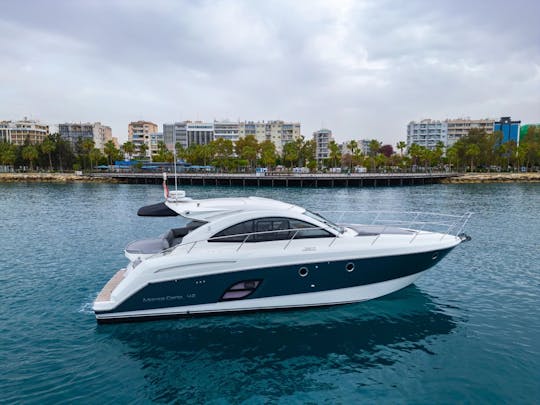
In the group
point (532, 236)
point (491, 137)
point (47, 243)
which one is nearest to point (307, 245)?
point (47, 243)

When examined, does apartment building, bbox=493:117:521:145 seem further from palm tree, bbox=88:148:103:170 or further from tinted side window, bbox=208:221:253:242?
tinted side window, bbox=208:221:253:242

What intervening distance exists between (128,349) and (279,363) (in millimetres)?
3472

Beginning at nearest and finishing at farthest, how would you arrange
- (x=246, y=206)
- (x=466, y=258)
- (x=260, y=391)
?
(x=260, y=391), (x=246, y=206), (x=466, y=258)

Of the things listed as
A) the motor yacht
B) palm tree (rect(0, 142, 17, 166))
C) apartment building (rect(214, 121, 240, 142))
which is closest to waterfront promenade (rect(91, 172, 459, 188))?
palm tree (rect(0, 142, 17, 166))

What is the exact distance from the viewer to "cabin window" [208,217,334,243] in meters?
9.23

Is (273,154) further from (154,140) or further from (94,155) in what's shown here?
(154,140)

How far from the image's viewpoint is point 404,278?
32.6 ft

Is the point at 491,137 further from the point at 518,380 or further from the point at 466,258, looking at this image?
the point at 518,380

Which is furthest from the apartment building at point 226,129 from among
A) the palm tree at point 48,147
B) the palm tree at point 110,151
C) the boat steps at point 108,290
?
the boat steps at point 108,290

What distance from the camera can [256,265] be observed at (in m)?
8.77

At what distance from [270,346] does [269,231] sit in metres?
2.81

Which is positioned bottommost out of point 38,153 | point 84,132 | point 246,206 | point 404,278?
point 404,278

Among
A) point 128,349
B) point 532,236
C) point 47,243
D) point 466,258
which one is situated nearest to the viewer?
point 128,349

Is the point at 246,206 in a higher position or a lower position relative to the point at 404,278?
higher
